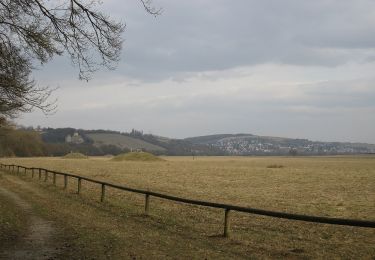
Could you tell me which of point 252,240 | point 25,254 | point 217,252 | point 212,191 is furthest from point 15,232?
point 212,191

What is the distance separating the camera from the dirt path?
9312 millimetres

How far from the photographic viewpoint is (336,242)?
1257 cm

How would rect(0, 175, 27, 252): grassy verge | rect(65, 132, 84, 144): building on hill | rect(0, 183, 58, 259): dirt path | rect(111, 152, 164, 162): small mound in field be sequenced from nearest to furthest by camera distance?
Answer: rect(0, 183, 58, 259): dirt path < rect(0, 175, 27, 252): grassy verge < rect(111, 152, 164, 162): small mound in field < rect(65, 132, 84, 144): building on hill

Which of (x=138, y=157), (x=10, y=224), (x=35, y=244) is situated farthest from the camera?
(x=138, y=157)

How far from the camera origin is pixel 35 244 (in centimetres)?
1048

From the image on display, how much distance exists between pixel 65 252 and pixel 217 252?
3227mm

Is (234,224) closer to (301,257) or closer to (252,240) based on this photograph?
(252,240)

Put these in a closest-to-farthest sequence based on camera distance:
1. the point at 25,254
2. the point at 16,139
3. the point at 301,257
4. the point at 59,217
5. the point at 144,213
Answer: the point at 25,254
the point at 301,257
the point at 59,217
the point at 144,213
the point at 16,139

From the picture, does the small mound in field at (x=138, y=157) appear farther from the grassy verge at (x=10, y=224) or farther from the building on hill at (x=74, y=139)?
the building on hill at (x=74, y=139)

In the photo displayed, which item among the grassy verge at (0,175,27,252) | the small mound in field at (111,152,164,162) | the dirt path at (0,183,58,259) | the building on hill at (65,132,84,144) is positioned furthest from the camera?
the building on hill at (65,132,84,144)

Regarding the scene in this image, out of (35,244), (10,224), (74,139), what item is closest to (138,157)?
(10,224)

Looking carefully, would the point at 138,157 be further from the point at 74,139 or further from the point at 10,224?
the point at 74,139

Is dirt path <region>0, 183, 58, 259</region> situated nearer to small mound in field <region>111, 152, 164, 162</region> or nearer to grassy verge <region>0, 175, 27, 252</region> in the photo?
grassy verge <region>0, 175, 27, 252</region>

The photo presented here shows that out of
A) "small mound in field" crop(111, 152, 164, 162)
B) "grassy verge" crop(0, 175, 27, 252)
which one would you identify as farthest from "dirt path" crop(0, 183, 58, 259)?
"small mound in field" crop(111, 152, 164, 162)
